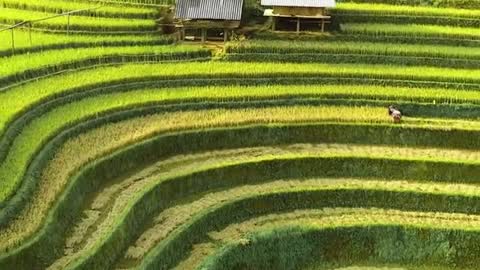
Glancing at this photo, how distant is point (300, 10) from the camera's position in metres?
25.8

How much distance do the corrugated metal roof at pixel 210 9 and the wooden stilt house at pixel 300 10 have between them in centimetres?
101

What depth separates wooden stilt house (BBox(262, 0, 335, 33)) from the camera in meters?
25.4

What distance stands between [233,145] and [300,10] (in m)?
7.26

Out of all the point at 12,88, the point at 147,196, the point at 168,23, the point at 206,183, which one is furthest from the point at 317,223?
the point at 168,23

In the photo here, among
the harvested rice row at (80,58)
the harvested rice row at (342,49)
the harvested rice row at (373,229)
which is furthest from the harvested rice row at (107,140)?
the harvested rice row at (342,49)

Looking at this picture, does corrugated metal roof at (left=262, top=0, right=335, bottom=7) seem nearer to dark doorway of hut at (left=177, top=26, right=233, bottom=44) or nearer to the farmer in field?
dark doorway of hut at (left=177, top=26, right=233, bottom=44)

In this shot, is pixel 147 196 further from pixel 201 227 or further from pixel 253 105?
pixel 253 105

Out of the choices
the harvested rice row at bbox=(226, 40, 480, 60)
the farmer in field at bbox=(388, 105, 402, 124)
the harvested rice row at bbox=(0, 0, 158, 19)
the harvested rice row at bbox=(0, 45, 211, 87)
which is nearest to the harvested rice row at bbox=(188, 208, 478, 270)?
the farmer in field at bbox=(388, 105, 402, 124)

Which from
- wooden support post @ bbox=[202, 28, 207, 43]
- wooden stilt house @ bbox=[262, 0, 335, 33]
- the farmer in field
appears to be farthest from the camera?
wooden support post @ bbox=[202, 28, 207, 43]

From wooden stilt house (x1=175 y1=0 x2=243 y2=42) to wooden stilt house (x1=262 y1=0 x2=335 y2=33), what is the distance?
1105 millimetres

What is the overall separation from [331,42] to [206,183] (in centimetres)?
922

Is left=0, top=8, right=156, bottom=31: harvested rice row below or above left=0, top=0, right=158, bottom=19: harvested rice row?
below

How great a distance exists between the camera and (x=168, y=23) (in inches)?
1041

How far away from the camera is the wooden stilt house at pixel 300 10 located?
1000 inches
